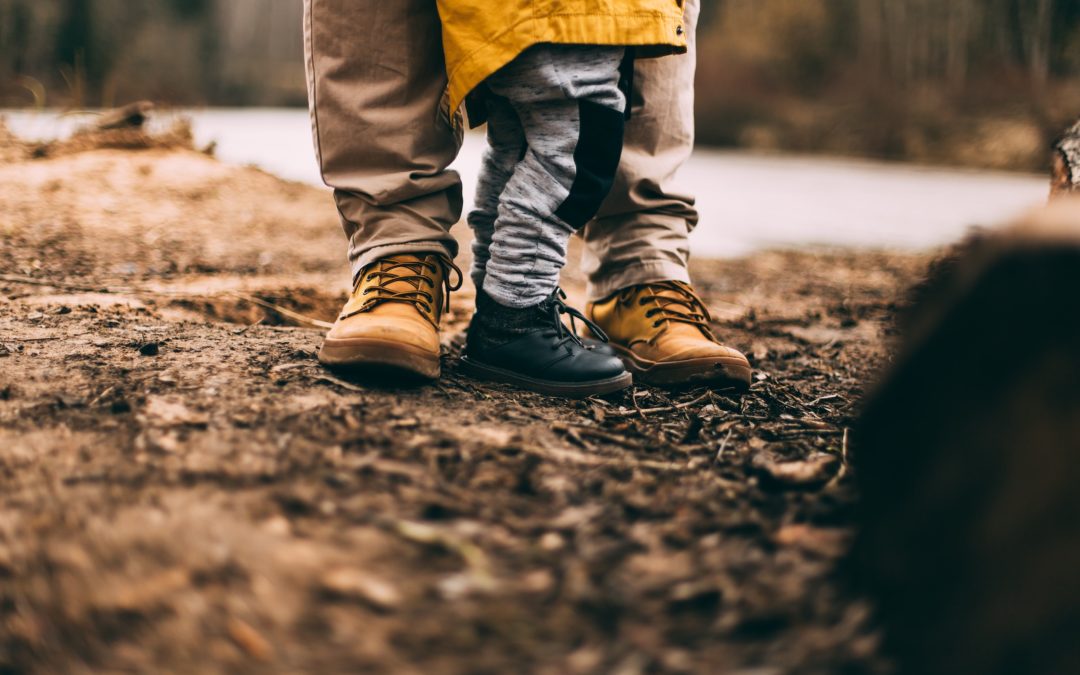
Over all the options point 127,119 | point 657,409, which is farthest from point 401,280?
point 127,119

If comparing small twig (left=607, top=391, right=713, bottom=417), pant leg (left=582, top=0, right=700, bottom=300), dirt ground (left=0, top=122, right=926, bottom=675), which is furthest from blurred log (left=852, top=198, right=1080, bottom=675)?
pant leg (left=582, top=0, right=700, bottom=300)

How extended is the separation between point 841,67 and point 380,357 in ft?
78.6

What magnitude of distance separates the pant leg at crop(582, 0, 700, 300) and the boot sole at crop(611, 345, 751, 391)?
25 centimetres

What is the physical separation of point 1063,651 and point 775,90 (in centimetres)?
2433

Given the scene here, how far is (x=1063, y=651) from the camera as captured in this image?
2.09ft

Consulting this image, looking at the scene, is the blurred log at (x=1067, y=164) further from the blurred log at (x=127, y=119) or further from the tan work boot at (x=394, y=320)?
the blurred log at (x=127, y=119)

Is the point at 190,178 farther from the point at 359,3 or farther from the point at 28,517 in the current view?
the point at 28,517

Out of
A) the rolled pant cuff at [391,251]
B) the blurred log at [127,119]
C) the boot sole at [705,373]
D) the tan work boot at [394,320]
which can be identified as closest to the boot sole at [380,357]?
the tan work boot at [394,320]

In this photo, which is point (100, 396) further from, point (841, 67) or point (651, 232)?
point (841, 67)

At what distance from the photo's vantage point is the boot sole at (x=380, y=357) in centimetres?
139

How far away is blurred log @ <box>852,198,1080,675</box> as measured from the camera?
659mm

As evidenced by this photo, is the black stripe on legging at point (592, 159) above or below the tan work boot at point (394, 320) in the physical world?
above

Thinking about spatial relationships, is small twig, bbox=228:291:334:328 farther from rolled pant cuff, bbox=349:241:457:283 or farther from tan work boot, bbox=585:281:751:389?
tan work boot, bbox=585:281:751:389

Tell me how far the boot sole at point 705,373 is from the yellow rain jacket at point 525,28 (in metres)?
0.62
